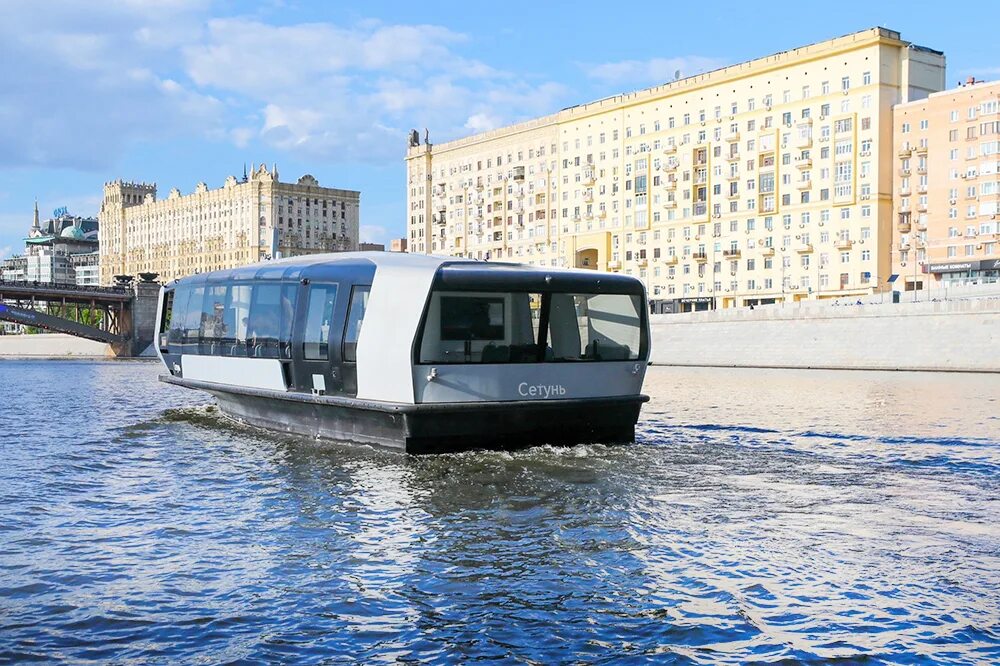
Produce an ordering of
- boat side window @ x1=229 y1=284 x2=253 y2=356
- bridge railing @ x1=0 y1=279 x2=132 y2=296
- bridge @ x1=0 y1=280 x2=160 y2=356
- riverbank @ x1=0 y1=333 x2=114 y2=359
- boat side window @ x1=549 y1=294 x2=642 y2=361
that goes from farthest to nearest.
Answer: riverbank @ x1=0 y1=333 x2=114 y2=359 < bridge @ x1=0 y1=280 x2=160 y2=356 < bridge railing @ x1=0 y1=279 x2=132 y2=296 < boat side window @ x1=229 y1=284 x2=253 y2=356 < boat side window @ x1=549 y1=294 x2=642 y2=361

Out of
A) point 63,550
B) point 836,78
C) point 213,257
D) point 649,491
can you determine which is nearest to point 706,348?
point 836,78

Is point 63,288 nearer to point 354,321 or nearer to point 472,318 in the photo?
point 354,321

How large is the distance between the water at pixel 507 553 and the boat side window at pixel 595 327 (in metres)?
1.64

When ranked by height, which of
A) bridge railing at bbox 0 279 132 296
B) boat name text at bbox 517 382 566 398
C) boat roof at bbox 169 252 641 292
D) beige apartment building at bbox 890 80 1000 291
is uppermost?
beige apartment building at bbox 890 80 1000 291

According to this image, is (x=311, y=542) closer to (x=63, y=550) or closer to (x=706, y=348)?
(x=63, y=550)

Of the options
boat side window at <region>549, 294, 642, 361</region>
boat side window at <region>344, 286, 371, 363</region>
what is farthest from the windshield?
boat side window at <region>344, 286, 371, 363</region>

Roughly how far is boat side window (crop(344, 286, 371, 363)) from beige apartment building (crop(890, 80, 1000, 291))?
6739 centimetres

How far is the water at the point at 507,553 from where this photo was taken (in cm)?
789

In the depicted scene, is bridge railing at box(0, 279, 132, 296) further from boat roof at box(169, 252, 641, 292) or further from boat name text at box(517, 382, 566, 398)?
boat name text at box(517, 382, 566, 398)

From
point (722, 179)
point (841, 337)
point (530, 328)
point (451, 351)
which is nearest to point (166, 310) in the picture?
point (451, 351)

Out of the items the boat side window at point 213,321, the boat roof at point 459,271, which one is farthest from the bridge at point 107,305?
the boat roof at point 459,271

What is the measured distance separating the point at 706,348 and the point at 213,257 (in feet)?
438

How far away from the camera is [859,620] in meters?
8.26

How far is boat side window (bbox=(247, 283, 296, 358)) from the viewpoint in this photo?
65.8 ft
